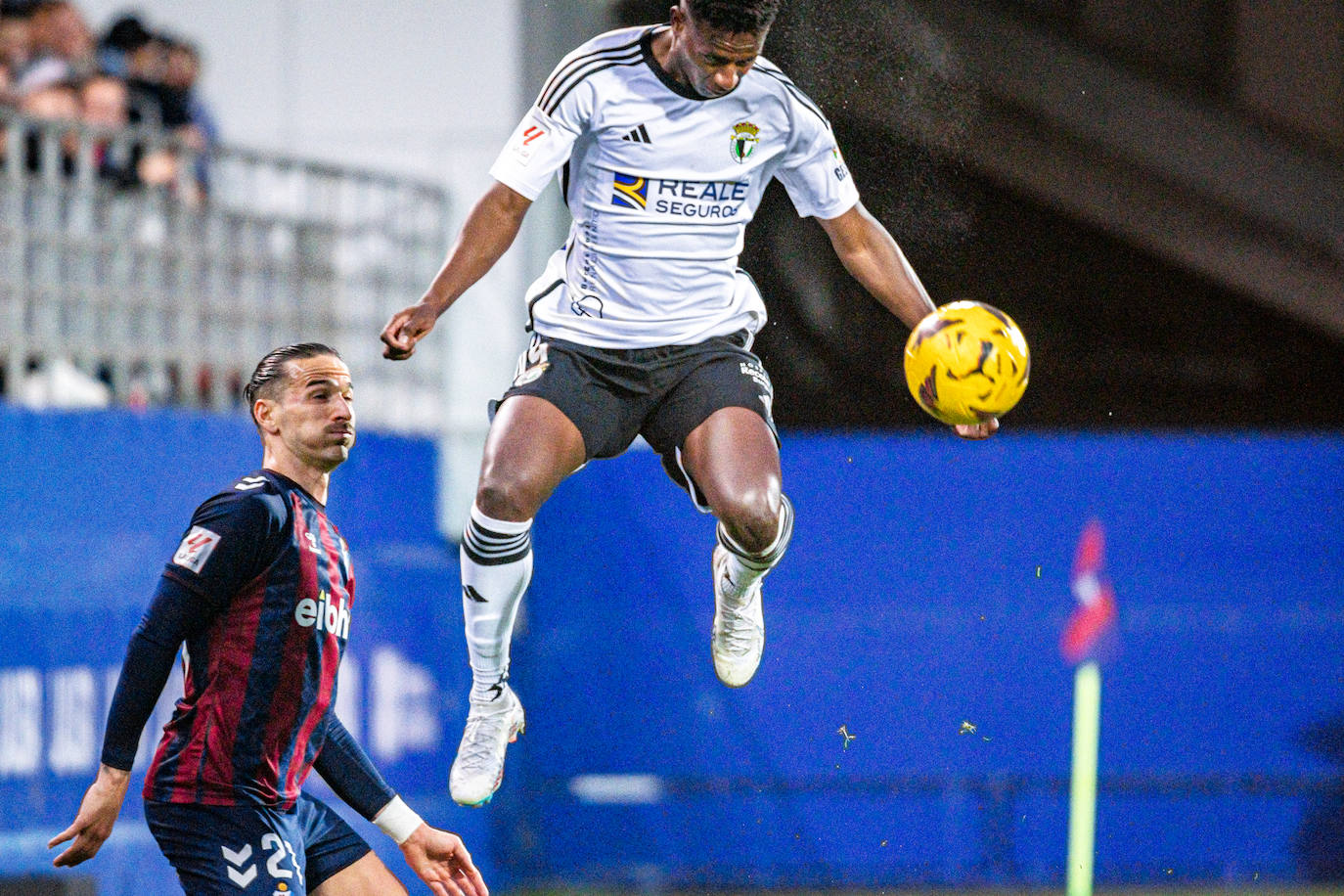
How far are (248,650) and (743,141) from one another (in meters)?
1.81

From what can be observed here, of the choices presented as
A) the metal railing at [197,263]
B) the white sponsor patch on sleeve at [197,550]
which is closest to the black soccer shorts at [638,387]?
the white sponsor patch on sleeve at [197,550]

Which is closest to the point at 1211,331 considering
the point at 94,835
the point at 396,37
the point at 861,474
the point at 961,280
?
the point at 861,474

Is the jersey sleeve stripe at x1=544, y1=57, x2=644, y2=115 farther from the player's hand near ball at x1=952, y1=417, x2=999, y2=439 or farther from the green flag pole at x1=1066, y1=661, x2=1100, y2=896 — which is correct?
the green flag pole at x1=1066, y1=661, x2=1100, y2=896

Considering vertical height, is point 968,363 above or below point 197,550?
above

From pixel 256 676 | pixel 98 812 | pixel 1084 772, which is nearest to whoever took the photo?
pixel 98 812

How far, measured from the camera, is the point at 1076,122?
34.4 feet

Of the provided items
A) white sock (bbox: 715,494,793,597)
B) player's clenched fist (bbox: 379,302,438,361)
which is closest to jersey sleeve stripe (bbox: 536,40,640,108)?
player's clenched fist (bbox: 379,302,438,361)

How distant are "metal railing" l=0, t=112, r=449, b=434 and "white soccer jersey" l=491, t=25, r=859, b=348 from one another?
448 centimetres

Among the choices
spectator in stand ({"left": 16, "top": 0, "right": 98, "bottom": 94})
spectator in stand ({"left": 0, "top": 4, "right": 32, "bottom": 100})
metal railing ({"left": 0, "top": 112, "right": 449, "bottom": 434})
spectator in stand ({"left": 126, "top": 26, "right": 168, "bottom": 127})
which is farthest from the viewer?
spectator in stand ({"left": 126, "top": 26, "right": 168, "bottom": 127})

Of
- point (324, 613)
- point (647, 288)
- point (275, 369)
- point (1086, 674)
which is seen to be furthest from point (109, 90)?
point (1086, 674)

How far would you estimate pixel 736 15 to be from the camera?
4.13m

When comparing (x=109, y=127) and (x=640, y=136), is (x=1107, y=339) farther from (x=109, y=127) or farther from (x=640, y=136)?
(x=640, y=136)

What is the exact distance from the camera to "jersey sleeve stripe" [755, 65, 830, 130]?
4551mm

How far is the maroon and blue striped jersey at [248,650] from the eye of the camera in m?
4.25
